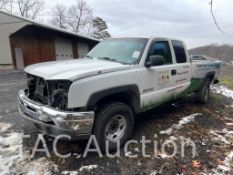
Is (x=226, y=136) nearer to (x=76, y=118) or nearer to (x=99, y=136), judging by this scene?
(x=99, y=136)

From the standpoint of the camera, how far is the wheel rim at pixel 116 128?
395 cm

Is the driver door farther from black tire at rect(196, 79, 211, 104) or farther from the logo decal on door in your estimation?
black tire at rect(196, 79, 211, 104)

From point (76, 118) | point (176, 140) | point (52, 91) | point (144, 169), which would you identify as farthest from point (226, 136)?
point (52, 91)

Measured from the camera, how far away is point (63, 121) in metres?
3.23

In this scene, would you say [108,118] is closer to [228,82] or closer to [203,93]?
[203,93]

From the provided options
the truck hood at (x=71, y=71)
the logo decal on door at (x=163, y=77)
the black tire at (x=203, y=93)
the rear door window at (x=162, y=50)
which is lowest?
the black tire at (x=203, y=93)

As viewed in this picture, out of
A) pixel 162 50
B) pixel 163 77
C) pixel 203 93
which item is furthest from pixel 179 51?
pixel 203 93

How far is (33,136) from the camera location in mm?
4645

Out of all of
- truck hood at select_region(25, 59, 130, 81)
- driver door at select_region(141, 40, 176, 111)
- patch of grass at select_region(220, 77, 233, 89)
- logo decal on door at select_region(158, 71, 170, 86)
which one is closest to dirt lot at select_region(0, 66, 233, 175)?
driver door at select_region(141, 40, 176, 111)

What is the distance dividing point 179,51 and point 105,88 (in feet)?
9.60

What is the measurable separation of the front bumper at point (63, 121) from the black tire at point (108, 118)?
0.21 m

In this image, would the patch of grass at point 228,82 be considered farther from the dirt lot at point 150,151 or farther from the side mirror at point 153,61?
the side mirror at point 153,61

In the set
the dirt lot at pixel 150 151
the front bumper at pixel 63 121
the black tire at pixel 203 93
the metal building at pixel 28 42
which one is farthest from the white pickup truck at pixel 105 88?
the metal building at pixel 28 42

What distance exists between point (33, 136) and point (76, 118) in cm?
182
